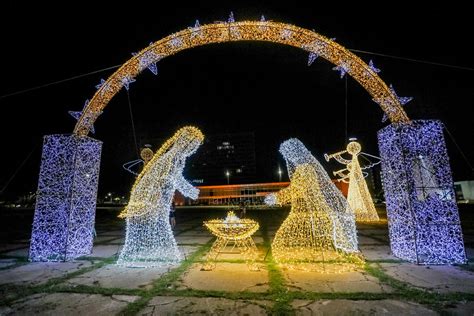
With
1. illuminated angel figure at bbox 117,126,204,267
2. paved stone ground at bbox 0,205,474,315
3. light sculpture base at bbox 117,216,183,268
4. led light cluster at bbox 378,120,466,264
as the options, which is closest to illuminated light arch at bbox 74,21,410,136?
led light cluster at bbox 378,120,466,264

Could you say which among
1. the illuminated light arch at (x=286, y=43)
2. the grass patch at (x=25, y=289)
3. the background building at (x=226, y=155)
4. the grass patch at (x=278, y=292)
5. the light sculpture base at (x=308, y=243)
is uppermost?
the background building at (x=226, y=155)

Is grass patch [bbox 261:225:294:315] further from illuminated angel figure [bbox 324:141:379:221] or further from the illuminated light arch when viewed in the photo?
illuminated angel figure [bbox 324:141:379:221]

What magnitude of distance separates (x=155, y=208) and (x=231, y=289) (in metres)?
2.71

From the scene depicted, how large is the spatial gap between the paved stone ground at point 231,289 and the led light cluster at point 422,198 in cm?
46

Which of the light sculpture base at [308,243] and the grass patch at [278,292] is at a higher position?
the light sculpture base at [308,243]

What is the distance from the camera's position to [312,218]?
6.51 m

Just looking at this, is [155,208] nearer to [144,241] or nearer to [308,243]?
[144,241]

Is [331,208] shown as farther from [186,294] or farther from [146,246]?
[146,246]

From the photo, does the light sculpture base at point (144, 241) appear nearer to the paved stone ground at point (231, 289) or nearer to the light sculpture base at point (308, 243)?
the paved stone ground at point (231, 289)

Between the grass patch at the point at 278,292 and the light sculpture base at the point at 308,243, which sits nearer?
the grass patch at the point at 278,292

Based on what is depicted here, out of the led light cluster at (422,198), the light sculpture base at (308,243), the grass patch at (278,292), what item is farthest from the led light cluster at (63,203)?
the led light cluster at (422,198)

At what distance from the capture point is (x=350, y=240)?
21.7 ft

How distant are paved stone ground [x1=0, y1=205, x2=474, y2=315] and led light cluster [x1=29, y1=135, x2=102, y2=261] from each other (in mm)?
563

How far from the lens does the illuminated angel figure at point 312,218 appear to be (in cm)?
649
